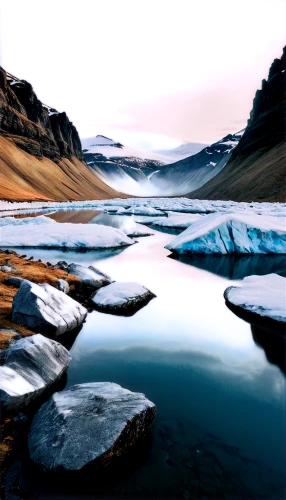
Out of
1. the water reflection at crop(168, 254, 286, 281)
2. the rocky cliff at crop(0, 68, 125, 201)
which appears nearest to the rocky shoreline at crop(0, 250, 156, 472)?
the water reflection at crop(168, 254, 286, 281)

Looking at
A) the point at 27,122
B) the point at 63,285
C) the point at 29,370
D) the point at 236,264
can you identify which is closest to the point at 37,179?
the point at 27,122

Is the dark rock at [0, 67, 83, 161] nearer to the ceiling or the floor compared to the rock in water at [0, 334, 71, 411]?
nearer to the ceiling

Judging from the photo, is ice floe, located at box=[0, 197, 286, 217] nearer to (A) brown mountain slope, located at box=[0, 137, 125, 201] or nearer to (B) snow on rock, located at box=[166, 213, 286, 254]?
(A) brown mountain slope, located at box=[0, 137, 125, 201]

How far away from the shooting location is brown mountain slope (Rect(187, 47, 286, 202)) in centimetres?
8962

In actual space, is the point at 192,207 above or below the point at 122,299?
above

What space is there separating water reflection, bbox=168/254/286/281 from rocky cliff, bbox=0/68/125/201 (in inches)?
2623

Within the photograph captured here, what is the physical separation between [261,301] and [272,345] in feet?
6.99

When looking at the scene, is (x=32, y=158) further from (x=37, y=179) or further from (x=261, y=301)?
(x=261, y=301)

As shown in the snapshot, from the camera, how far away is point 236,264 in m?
20.0

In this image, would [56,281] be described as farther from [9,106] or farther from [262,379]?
[9,106]

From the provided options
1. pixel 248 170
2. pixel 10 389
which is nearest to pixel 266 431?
pixel 10 389

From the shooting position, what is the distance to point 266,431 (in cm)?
538

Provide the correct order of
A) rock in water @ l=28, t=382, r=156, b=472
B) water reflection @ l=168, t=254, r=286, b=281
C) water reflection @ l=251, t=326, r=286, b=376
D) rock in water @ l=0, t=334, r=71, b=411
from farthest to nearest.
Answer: water reflection @ l=168, t=254, r=286, b=281 → water reflection @ l=251, t=326, r=286, b=376 → rock in water @ l=0, t=334, r=71, b=411 → rock in water @ l=28, t=382, r=156, b=472

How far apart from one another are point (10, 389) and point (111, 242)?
18272mm
